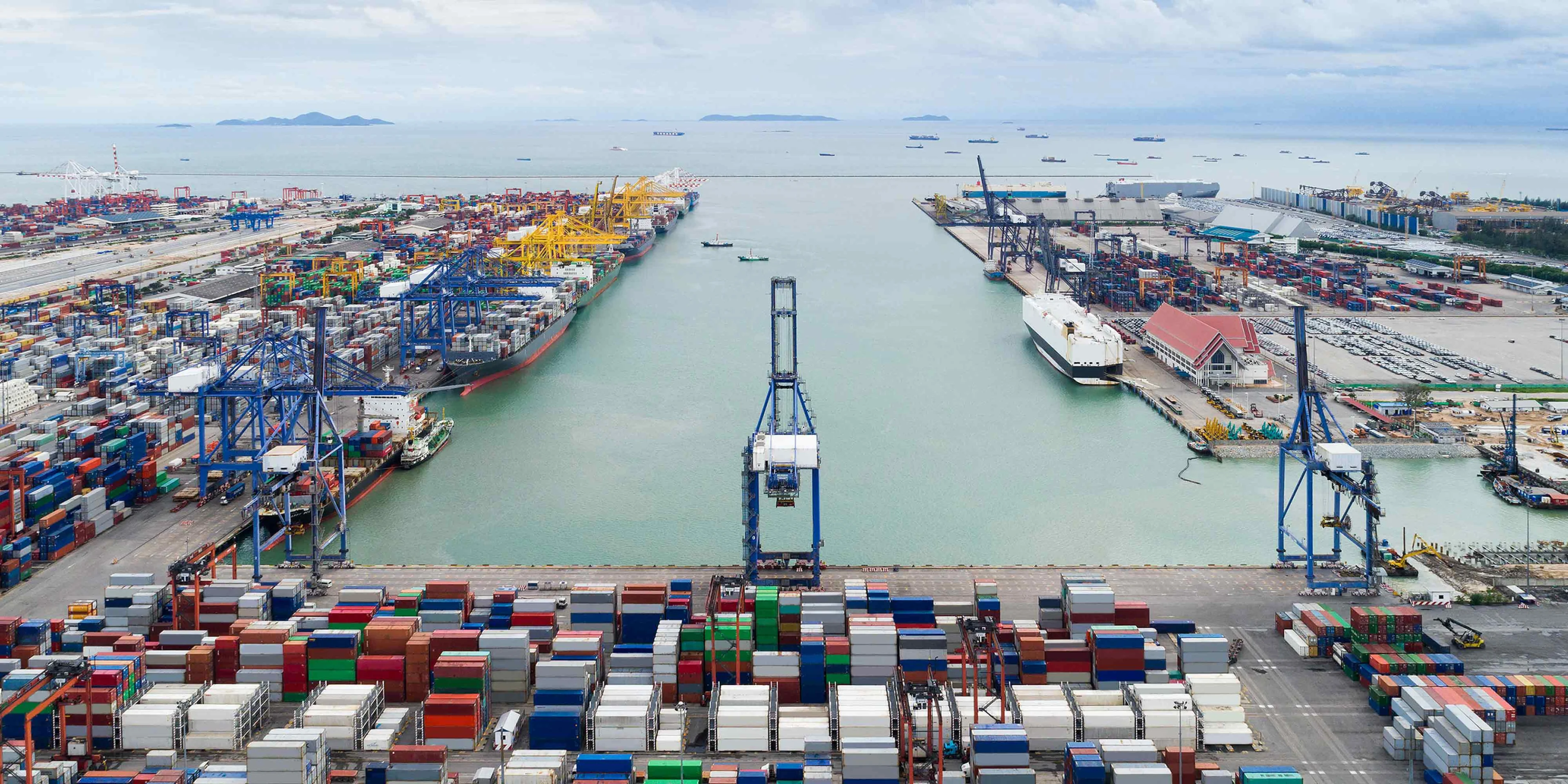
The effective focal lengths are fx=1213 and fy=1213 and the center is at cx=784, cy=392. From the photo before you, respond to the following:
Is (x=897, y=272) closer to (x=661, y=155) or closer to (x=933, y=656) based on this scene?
(x=933, y=656)

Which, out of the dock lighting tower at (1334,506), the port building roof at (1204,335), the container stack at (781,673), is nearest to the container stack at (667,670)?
the container stack at (781,673)

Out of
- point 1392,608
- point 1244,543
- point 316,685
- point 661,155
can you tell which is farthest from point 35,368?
point 661,155

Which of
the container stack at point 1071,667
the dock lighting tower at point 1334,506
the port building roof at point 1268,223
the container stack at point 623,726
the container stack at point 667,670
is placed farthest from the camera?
the port building roof at point 1268,223

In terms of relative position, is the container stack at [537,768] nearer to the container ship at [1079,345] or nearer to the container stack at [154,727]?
the container stack at [154,727]

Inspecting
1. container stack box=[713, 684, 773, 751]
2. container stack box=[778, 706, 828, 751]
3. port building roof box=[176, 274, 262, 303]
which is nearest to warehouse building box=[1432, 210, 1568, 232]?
port building roof box=[176, 274, 262, 303]

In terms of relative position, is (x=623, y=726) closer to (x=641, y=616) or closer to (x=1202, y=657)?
(x=641, y=616)

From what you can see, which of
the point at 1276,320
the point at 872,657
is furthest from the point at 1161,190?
the point at 872,657
